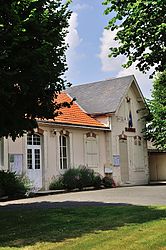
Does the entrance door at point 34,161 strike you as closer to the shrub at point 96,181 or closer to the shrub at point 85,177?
the shrub at point 85,177

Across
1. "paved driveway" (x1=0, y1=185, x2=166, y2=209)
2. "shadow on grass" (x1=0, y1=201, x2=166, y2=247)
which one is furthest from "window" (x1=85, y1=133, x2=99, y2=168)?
"shadow on grass" (x1=0, y1=201, x2=166, y2=247)

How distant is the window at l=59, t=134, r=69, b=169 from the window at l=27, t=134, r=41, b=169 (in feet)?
6.09

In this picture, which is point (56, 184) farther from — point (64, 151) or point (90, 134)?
point (90, 134)

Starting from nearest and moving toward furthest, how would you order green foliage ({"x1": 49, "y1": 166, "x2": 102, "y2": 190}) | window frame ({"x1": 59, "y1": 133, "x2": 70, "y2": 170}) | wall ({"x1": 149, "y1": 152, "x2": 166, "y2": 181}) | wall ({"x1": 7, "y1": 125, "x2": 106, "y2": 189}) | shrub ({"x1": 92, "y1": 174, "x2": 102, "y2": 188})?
wall ({"x1": 7, "y1": 125, "x2": 106, "y2": 189})
green foliage ({"x1": 49, "y1": 166, "x2": 102, "y2": 190})
window frame ({"x1": 59, "y1": 133, "x2": 70, "y2": 170})
shrub ({"x1": 92, "y1": 174, "x2": 102, "y2": 188})
wall ({"x1": 149, "y1": 152, "x2": 166, "y2": 181})

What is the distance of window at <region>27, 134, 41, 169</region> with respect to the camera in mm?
22047

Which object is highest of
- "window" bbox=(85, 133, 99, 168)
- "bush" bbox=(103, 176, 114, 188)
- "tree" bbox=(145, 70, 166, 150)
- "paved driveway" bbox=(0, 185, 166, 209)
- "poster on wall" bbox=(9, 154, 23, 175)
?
"tree" bbox=(145, 70, 166, 150)

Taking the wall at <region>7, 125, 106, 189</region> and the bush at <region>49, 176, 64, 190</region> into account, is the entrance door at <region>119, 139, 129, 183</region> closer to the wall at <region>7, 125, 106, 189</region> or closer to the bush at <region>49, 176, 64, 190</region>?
the wall at <region>7, 125, 106, 189</region>

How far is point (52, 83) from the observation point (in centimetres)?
1080

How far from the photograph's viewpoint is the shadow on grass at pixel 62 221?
862cm

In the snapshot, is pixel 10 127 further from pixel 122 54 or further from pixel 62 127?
pixel 62 127

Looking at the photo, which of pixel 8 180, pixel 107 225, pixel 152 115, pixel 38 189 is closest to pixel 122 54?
pixel 107 225

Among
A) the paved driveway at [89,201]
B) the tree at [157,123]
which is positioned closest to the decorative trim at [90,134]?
the tree at [157,123]

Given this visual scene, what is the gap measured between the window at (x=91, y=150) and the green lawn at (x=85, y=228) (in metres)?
12.8

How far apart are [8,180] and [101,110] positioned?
1124cm
